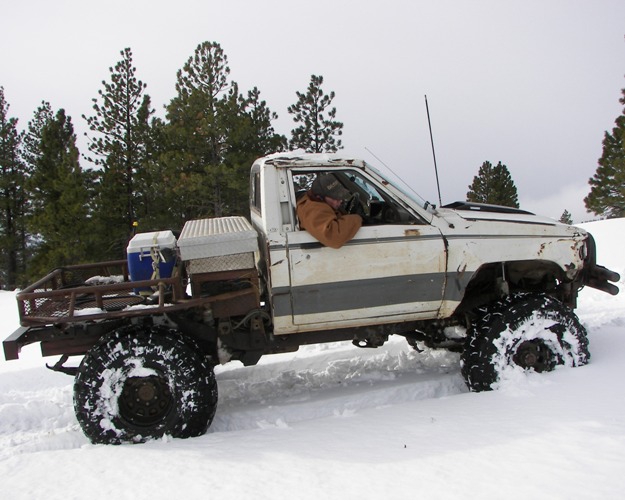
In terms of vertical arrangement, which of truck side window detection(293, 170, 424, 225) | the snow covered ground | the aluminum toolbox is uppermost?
truck side window detection(293, 170, 424, 225)

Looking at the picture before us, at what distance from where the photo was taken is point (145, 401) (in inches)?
164

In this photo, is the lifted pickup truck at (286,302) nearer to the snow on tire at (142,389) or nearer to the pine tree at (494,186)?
the snow on tire at (142,389)

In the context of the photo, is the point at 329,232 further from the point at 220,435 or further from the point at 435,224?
the point at 220,435

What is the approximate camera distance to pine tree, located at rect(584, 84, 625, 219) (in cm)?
3247

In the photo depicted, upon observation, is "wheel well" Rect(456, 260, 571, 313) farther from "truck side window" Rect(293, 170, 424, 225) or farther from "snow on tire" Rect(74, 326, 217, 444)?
"snow on tire" Rect(74, 326, 217, 444)

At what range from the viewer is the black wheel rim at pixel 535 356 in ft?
14.8

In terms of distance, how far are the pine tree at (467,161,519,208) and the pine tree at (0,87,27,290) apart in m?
28.0

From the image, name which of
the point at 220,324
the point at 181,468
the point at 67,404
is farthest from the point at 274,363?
the point at 181,468

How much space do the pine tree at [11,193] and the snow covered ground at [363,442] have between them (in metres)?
29.6

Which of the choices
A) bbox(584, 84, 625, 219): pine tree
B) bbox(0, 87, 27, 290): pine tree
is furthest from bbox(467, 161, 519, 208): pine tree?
bbox(0, 87, 27, 290): pine tree

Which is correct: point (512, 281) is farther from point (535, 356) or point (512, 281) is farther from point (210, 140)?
point (210, 140)

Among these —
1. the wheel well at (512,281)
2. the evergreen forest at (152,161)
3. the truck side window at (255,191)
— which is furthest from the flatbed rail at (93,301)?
the evergreen forest at (152,161)

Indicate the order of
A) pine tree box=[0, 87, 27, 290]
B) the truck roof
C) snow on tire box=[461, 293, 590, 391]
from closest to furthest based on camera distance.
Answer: the truck roof, snow on tire box=[461, 293, 590, 391], pine tree box=[0, 87, 27, 290]

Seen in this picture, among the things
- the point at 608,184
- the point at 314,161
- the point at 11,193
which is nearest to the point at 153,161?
the point at 11,193
